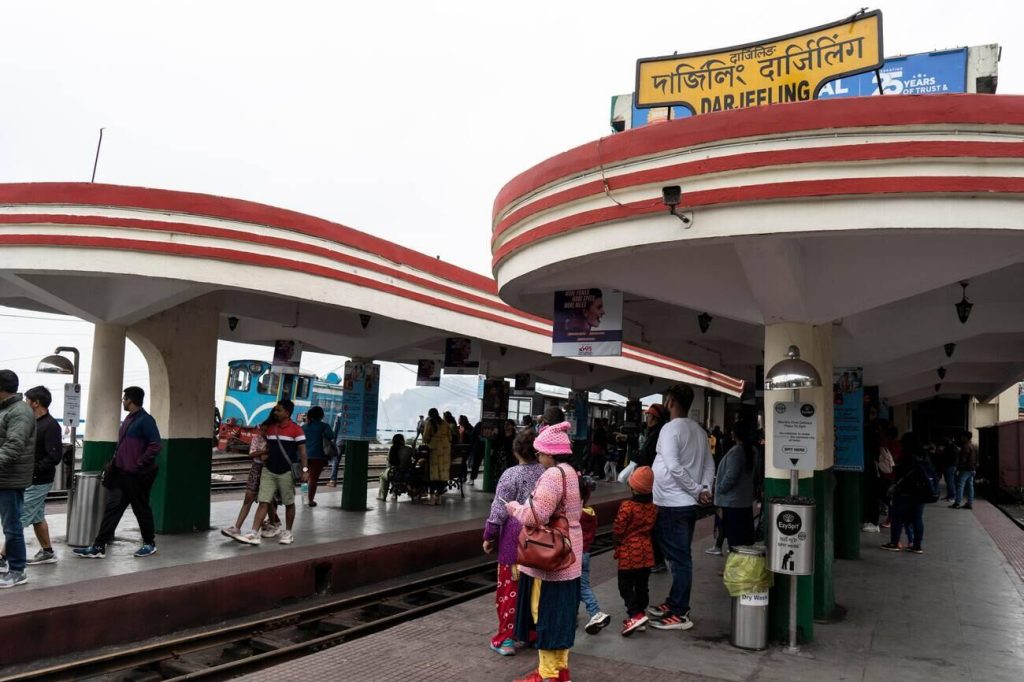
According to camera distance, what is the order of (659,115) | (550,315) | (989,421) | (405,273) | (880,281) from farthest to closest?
(989,421)
(659,115)
(405,273)
(550,315)
(880,281)

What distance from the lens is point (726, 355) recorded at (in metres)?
14.1

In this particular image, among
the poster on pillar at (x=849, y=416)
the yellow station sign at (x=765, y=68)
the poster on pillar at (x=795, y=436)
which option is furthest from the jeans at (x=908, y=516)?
the yellow station sign at (x=765, y=68)

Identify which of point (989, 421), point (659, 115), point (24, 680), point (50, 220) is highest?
point (659, 115)

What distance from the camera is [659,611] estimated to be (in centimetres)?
675

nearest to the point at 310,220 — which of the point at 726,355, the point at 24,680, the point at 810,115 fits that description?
the point at 24,680

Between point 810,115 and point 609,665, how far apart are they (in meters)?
4.02

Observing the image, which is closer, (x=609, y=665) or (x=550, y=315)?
(x=609, y=665)

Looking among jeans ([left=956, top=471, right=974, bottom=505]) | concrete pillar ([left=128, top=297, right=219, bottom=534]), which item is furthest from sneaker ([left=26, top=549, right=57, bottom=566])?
jeans ([left=956, top=471, right=974, bottom=505])

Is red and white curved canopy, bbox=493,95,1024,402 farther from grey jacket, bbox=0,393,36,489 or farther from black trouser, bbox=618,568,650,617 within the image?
grey jacket, bbox=0,393,36,489

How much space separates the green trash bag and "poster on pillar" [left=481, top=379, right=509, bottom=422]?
483 inches

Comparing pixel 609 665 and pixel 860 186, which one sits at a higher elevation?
pixel 860 186

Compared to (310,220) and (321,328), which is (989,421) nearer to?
(321,328)

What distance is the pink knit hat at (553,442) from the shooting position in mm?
4891

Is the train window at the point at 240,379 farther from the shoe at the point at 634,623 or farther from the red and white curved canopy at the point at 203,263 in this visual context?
the shoe at the point at 634,623
